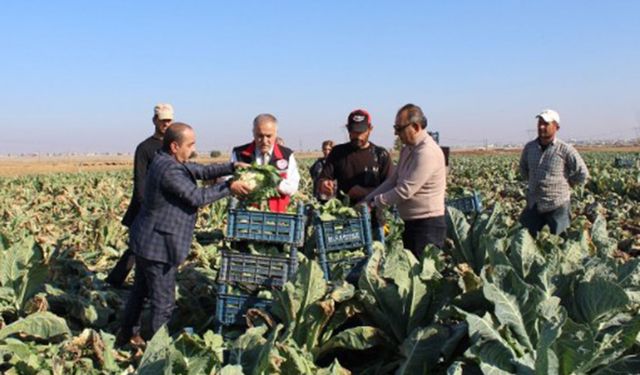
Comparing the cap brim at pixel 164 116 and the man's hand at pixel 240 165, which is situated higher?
the cap brim at pixel 164 116

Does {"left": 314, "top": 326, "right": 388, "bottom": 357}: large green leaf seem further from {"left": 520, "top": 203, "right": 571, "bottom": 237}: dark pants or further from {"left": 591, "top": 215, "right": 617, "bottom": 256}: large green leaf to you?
{"left": 520, "top": 203, "right": 571, "bottom": 237}: dark pants

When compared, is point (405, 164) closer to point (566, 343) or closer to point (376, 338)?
point (376, 338)

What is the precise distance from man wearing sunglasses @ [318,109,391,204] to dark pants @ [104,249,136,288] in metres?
2.11

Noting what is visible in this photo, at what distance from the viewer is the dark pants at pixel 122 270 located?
20.2ft

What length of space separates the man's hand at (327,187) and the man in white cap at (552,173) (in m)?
2.23

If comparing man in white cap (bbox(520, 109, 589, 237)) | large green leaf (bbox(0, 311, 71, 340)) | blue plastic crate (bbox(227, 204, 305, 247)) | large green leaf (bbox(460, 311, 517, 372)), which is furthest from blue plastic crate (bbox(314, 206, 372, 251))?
man in white cap (bbox(520, 109, 589, 237))

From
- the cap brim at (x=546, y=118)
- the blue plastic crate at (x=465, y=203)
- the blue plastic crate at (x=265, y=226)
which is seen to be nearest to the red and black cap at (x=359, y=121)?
the blue plastic crate at (x=265, y=226)

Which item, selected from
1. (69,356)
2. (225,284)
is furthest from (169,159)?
(69,356)

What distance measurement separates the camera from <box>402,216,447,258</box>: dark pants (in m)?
5.04

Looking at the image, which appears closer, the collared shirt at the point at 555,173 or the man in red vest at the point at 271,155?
the man in red vest at the point at 271,155

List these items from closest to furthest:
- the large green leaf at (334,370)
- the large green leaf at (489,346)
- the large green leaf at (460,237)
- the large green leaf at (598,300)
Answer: the large green leaf at (489,346) → the large green leaf at (598,300) → the large green leaf at (334,370) → the large green leaf at (460,237)

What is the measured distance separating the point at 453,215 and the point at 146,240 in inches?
111

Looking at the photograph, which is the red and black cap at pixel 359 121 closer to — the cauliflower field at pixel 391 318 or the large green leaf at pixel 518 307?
the cauliflower field at pixel 391 318

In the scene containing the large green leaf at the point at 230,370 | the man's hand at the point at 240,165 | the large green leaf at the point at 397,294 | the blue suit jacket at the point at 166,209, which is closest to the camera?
the large green leaf at the point at 230,370
